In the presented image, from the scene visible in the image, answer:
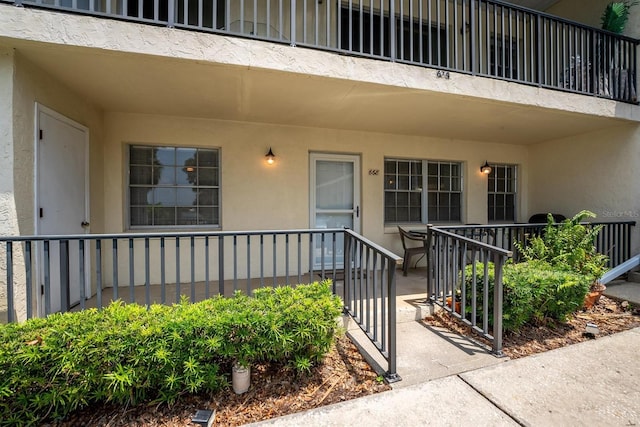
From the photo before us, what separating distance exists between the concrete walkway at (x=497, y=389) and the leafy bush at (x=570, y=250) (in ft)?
3.08

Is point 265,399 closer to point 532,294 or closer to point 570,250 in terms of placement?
point 532,294

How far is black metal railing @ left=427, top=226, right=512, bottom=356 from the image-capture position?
273cm

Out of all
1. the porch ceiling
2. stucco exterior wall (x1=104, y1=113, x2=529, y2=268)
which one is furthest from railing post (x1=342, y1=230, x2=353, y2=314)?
stucco exterior wall (x1=104, y1=113, x2=529, y2=268)

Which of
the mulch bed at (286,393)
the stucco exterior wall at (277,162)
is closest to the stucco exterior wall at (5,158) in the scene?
the mulch bed at (286,393)

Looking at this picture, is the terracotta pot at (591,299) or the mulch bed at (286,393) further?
the terracotta pot at (591,299)

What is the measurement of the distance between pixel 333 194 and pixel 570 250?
3579mm

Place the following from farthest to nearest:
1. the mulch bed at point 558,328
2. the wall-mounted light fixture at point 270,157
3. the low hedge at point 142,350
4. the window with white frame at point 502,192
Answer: the window with white frame at point 502,192 → the wall-mounted light fixture at point 270,157 → the mulch bed at point 558,328 → the low hedge at point 142,350

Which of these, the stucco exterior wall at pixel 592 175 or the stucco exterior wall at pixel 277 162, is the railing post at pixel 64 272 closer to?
the stucco exterior wall at pixel 277 162

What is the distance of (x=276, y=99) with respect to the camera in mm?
3887

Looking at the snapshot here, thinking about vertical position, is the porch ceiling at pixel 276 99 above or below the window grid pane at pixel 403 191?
above

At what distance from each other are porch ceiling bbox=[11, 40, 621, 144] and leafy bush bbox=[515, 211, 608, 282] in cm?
182

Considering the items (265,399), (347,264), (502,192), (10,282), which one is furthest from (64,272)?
(502,192)

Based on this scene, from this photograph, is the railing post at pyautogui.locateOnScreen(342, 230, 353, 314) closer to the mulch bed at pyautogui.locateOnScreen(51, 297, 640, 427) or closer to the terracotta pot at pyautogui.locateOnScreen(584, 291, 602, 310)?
the mulch bed at pyautogui.locateOnScreen(51, 297, 640, 427)

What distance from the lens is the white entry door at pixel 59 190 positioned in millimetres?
3031
